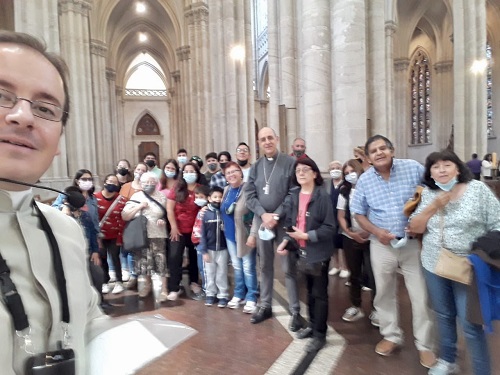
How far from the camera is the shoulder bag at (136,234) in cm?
488

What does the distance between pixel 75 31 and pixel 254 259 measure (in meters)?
16.8

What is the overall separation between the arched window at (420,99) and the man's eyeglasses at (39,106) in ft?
103

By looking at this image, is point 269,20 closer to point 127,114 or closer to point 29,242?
point 29,242

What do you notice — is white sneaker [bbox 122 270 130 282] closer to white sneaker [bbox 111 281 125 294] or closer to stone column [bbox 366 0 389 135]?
white sneaker [bbox 111 281 125 294]

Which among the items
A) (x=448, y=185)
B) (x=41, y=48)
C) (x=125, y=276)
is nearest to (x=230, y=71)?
(x=125, y=276)

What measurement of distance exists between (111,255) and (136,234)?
41.2 inches

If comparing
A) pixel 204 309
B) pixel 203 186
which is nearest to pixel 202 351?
pixel 204 309

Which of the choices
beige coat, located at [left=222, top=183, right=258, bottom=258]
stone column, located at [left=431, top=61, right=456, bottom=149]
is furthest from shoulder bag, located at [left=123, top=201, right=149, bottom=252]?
stone column, located at [left=431, top=61, right=456, bottom=149]

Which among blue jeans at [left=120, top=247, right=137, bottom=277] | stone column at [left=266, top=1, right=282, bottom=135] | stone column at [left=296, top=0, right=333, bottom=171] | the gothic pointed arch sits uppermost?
the gothic pointed arch

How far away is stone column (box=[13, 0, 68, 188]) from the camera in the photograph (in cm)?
1113

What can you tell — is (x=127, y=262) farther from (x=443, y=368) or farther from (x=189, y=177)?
(x=443, y=368)

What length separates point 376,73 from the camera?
883 centimetres

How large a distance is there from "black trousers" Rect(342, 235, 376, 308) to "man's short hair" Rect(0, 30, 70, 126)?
12.0 ft

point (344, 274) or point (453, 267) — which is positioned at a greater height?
point (453, 267)
